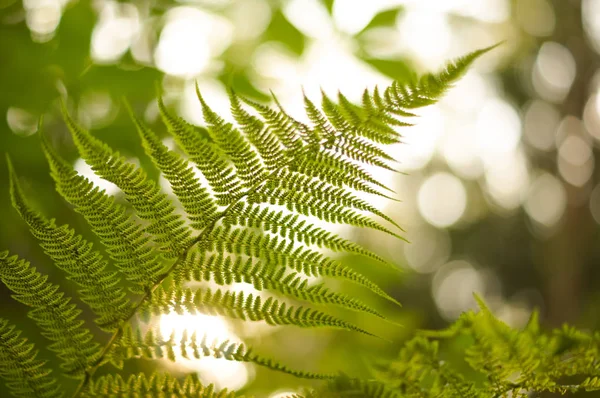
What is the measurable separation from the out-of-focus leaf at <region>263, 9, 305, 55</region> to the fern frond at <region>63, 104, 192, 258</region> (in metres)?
1.11

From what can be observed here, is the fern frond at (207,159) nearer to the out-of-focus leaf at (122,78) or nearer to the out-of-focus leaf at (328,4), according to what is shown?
the out-of-focus leaf at (122,78)

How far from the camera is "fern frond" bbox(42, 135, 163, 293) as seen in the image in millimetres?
460

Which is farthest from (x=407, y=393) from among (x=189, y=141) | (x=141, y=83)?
(x=141, y=83)

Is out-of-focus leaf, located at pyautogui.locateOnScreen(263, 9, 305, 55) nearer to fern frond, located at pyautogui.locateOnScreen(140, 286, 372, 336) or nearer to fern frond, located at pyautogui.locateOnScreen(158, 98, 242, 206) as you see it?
fern frond, located at pyautogui.locateOnScreen(158, 98, 242, 206)

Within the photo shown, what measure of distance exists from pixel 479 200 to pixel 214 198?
25.1ft

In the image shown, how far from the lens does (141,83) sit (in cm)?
112

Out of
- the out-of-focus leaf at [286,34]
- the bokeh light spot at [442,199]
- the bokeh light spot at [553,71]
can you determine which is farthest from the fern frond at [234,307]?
the bokeh light spot at [442,199]

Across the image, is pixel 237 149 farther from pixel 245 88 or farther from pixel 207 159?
pixel 245 88

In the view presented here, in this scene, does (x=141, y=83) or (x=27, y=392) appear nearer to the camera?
(x=27, y=392)

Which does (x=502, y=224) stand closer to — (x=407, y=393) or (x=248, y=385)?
(x=248, y=385)

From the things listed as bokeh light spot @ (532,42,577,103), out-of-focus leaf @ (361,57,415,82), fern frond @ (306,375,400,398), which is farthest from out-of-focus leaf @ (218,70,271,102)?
bokeh light spot @ (532,42,577,103)

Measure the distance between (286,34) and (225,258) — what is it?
1143mm

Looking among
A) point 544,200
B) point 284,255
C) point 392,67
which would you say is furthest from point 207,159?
point 544,200

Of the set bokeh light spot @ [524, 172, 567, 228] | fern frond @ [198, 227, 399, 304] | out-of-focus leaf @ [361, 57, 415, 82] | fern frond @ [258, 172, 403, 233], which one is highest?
bokeh light spot @ [524, 172, 567, 228]
